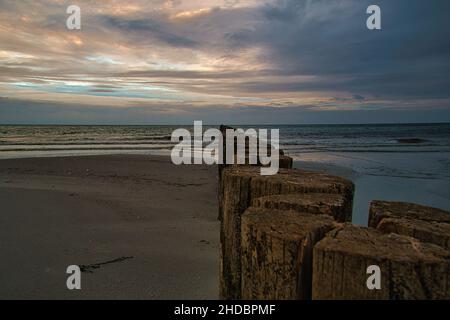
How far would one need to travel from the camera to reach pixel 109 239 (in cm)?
469

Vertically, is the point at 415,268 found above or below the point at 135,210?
above

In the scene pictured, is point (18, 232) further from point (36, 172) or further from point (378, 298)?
point (36, 172)

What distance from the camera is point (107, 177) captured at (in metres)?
10.6

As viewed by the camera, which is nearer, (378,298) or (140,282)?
(378,298)

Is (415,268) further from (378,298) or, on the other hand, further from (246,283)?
(246,283)

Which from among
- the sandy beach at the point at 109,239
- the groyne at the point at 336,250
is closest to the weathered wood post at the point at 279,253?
the groyne at the point at 336,250

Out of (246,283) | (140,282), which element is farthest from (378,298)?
(140,282)

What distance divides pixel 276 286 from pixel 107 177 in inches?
396

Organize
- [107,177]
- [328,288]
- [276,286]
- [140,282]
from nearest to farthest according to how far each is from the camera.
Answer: [328,288], [276,286], [140,282], [107,177]

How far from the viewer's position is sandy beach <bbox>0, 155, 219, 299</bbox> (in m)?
3.41

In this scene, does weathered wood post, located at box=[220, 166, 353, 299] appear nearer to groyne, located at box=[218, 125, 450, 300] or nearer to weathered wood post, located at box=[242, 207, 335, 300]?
groyne, located at box=[218, 125, 450, 300]

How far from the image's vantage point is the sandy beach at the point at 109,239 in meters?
3.41

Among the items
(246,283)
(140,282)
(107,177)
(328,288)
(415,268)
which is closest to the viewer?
(415,268)
